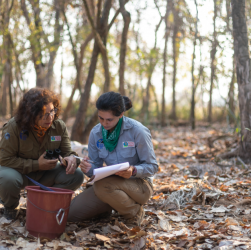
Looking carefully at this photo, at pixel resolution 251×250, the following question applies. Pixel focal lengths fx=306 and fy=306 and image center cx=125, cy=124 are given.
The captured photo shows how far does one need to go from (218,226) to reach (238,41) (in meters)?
3.15

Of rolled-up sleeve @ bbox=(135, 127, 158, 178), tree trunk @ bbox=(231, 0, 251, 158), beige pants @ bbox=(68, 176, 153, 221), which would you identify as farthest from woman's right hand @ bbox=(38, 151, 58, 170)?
tree trunk @ bbox=(231, 0, 251, 158)

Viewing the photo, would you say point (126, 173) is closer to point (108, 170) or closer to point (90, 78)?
point (108, 170)

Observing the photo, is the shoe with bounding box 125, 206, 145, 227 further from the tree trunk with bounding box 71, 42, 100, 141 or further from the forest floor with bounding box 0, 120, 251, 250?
the tree trunk with bounding box 71, 42, 100, 141

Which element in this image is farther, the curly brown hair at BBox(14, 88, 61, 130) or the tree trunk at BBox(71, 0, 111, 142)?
the tree trunk at BBox(71, 0, 111, 142)

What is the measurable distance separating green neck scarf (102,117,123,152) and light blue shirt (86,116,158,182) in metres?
0.04

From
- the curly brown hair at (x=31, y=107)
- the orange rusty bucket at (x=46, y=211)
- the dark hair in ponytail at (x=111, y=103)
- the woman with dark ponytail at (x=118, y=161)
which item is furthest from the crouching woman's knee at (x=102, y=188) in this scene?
the curly brown hair at (x=31, y=107)

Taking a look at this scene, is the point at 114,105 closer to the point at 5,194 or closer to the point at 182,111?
the point at 5,194

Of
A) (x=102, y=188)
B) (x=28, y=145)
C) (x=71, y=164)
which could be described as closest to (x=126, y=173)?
(x=102, y=188)

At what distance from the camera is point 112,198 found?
8.76 ft

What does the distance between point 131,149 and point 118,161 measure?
17cm

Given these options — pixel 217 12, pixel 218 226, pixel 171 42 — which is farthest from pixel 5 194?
pixel 171 42

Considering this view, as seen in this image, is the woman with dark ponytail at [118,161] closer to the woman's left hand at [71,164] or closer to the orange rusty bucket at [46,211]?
the woman's left hand at [71,164]

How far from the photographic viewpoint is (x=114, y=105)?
2637mm

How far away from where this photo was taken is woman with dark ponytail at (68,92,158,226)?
8.75 ft
